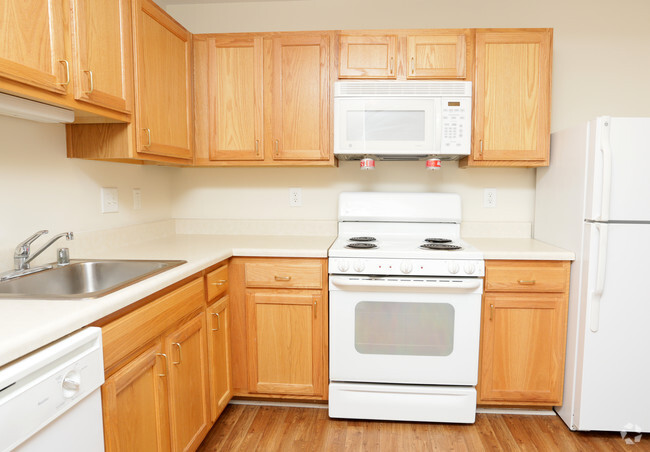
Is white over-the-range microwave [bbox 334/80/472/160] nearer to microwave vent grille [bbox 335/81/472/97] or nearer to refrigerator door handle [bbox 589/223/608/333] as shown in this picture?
microwave vent grille [bbox 335/81/472/97]

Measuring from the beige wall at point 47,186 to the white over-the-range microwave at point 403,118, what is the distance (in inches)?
48.2

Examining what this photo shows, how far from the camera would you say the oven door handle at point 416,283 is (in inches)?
76.9

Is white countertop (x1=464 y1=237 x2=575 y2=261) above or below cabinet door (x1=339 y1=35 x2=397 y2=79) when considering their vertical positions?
below

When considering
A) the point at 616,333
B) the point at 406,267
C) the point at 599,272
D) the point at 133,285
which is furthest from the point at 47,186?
the point at 616,333

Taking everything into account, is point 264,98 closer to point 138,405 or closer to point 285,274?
point 285,274

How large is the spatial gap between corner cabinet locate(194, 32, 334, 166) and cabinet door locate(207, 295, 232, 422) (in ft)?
2.88

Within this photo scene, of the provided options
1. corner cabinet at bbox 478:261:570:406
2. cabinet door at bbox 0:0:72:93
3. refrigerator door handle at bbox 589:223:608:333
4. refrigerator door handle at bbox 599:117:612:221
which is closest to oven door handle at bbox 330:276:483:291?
corner cabinet at bbox 478:261:570:406

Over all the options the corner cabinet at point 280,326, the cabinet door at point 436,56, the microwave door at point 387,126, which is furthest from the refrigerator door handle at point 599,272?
the corner cabinet at point 280,326

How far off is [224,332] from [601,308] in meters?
1.80

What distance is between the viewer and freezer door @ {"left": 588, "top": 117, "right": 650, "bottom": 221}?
1773 millimetres

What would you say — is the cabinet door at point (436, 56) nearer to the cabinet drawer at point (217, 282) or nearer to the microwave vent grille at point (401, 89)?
the microwave vent grille at point (401, 89)

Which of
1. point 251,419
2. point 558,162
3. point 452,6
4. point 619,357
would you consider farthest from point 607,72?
point 251,419

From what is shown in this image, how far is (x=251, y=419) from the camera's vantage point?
211 cm

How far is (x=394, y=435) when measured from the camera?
1965mm
